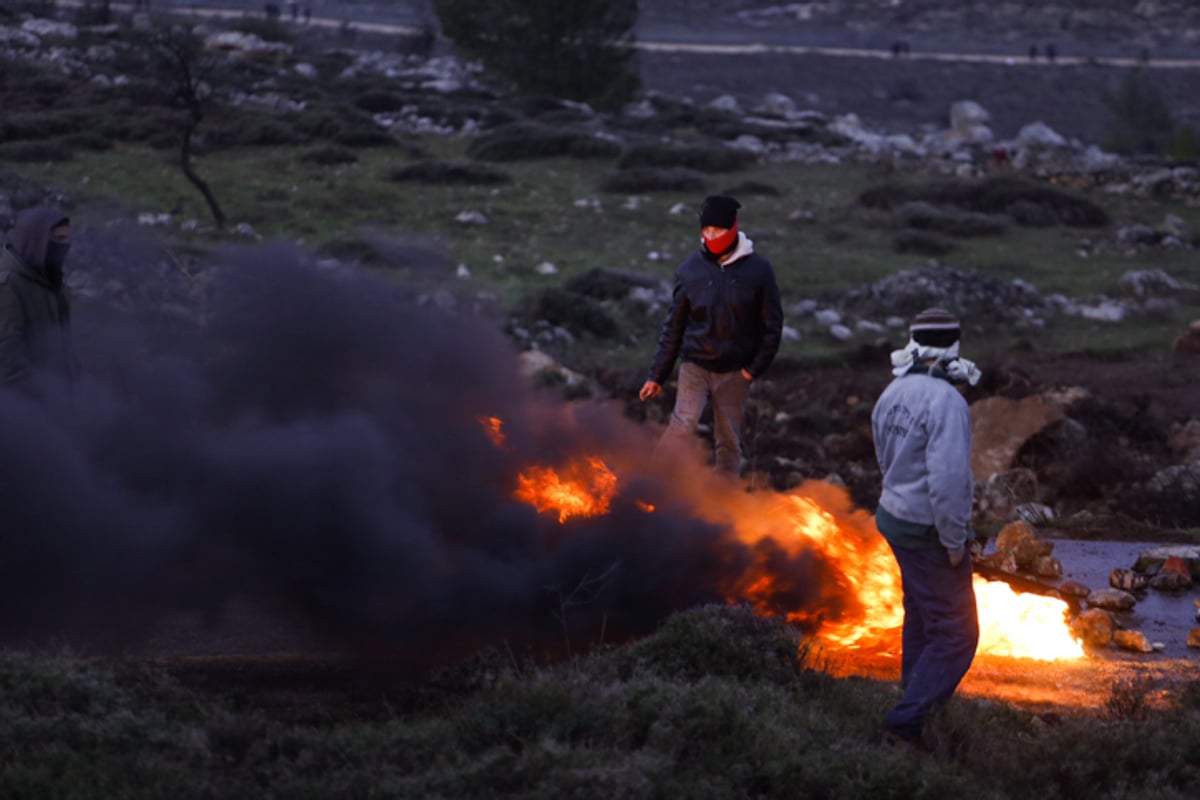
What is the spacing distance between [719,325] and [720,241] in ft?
1.63

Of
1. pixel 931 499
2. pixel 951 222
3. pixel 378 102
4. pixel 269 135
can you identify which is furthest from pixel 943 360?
pixel 378 102

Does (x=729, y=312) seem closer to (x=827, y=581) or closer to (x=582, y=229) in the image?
(x=827, y=581)

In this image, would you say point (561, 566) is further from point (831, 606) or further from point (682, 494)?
point (831, 606)

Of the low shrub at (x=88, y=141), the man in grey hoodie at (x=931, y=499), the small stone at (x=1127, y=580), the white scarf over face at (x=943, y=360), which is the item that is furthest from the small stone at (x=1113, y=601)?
the low shrub at (x=88, y=141)

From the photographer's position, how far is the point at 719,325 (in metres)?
8.29

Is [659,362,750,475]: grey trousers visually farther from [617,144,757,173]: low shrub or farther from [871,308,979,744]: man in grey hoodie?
[617,144,757,173]: low shrub

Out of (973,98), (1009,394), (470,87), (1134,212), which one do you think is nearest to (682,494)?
(1009,394)

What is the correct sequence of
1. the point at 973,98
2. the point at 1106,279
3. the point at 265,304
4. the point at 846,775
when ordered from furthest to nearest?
the point at 973,98, the point at 1106,279, the point at 265,304, the point at 846,775

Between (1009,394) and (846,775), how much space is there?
34.2ft

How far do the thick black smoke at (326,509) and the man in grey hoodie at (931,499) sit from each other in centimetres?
191

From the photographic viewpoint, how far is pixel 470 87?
4172 cm

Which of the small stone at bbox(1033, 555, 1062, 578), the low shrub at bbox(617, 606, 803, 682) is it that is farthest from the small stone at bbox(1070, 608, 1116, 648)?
the low shrub at bbox(617, 606, 803, 682)

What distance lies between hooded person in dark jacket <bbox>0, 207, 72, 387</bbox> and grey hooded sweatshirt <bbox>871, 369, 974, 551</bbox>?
16.0 feet

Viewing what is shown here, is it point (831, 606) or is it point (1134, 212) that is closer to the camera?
point (831, 606)
